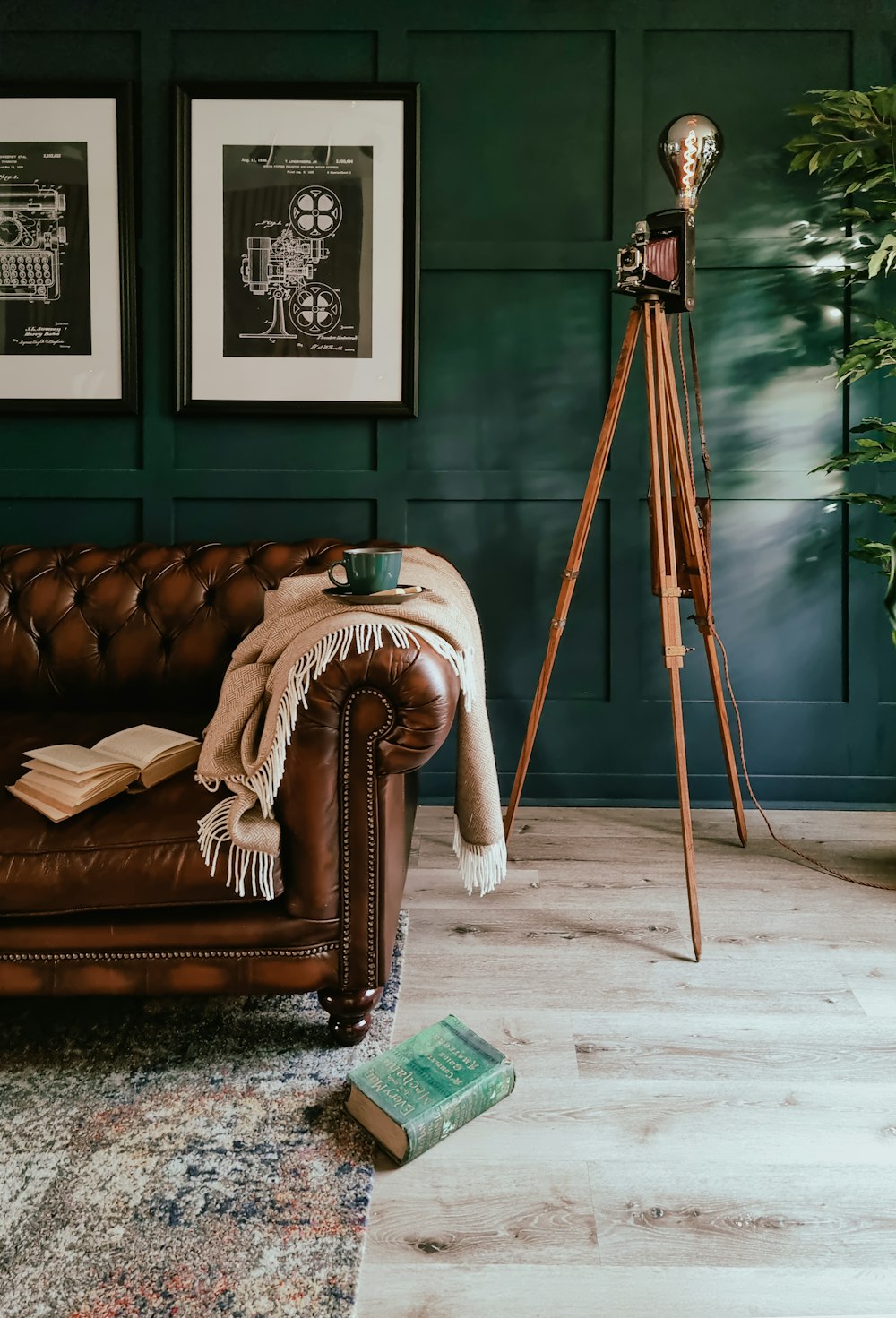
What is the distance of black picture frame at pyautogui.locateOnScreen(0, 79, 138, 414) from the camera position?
2.49 m

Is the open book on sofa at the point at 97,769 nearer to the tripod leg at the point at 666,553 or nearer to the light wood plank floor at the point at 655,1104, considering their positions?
the light wood plank floor at the point at 655,1104

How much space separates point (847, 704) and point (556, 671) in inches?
35.4

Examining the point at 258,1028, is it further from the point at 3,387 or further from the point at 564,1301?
the point at 3,387

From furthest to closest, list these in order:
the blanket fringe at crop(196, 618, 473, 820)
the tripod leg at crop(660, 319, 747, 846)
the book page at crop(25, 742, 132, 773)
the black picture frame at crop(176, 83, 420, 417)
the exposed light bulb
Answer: the black picture frame at crop(176, 83, 420, 417) < the exposed light bulb < the tripod leg at crop(660, 319, 747, 846) < the book page at crop(25, 742, 132, 773) < the blanket fringe at crop(196, 618, 473, 820)

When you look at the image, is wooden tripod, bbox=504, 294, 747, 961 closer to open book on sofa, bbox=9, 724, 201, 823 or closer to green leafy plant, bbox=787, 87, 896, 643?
green leafy plant, bbox=787, 87, 896, 643

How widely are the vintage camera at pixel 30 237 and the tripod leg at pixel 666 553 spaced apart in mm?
1736

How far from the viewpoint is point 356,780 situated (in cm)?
140

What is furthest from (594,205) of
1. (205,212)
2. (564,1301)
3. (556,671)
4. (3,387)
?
(564,1301)

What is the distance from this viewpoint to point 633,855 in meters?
Answer: 2.31

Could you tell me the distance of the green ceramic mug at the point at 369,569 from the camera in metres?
1.54

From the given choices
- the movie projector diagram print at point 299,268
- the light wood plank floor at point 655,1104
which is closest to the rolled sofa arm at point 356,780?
the light wood plank floor at point 655,1104

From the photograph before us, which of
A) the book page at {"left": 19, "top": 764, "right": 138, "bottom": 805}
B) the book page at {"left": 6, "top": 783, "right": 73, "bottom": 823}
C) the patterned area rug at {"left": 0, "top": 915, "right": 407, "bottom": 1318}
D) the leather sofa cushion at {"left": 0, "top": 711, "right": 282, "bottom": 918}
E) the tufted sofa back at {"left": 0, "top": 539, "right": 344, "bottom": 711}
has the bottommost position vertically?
the patterned area rug at {"left": 0, "top": 915, "right": 407, "bottom": 1318}

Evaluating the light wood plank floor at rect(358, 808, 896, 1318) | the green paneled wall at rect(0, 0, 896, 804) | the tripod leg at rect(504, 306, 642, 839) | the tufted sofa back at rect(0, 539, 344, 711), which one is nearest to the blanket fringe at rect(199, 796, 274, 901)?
the light wood plank floor at rect(358, 808, 896, 1318)

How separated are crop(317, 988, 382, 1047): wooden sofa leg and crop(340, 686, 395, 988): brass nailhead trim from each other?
0.09ft
